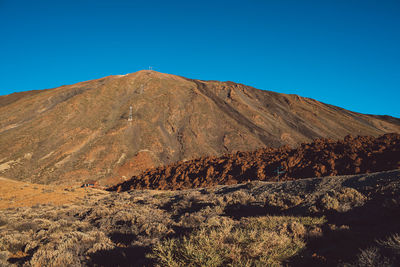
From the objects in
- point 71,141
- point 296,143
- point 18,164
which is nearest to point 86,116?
point 71,141

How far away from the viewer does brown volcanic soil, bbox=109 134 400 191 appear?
12633mm

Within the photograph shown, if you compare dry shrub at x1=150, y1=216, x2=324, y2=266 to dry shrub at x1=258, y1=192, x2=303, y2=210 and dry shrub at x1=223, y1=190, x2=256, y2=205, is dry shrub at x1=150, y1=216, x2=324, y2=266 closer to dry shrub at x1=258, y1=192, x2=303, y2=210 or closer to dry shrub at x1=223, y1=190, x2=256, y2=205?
dry shrub at x1=258, y1=192, x2=303, y2=210

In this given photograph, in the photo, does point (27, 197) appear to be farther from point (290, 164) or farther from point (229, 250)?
point (290, 164)

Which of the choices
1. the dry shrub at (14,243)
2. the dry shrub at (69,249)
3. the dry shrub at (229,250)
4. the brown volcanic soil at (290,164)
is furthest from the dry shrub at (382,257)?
the brown volcanic soil at (290,164)

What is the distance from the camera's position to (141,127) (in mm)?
44312

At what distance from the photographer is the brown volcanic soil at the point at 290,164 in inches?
497

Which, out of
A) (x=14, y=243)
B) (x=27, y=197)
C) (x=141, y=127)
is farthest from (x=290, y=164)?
(x=141, y=127)

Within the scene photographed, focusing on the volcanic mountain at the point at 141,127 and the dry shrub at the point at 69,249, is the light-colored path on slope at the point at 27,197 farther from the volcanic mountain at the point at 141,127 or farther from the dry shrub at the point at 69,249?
the volcanic mountain at the point at 141,127

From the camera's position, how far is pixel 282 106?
199ft

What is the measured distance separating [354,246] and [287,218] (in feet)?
6.76

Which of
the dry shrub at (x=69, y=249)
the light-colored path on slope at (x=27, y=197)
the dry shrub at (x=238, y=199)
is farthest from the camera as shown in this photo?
the light-colored path on slope at (x=27, y=197)

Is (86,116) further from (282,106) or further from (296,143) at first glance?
(282,106)

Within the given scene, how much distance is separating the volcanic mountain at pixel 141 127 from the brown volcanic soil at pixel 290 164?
14567 millimetres

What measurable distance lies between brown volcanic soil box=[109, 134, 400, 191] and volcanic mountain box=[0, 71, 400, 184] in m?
14.6
